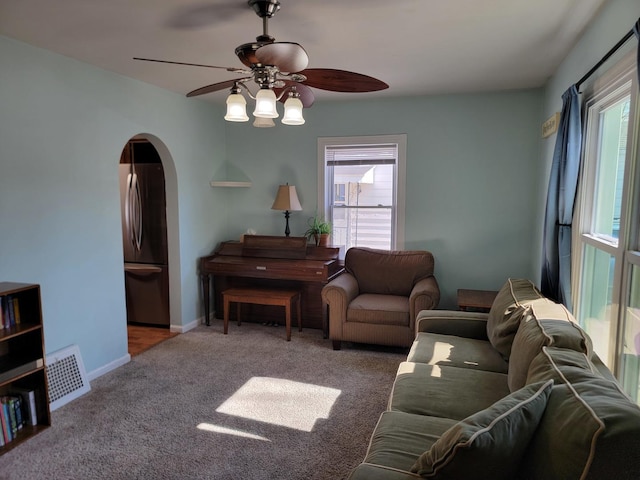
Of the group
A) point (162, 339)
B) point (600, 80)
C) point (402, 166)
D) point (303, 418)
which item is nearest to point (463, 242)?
point (402, 166)

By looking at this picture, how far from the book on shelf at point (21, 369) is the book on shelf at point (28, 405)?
17 centimetres

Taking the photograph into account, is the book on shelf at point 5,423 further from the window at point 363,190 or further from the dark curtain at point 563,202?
the dark curtain at point 563,202

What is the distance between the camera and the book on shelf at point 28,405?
2.63m

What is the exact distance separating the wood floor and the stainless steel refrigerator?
0.32 ft

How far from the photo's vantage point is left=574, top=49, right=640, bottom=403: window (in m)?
1.91

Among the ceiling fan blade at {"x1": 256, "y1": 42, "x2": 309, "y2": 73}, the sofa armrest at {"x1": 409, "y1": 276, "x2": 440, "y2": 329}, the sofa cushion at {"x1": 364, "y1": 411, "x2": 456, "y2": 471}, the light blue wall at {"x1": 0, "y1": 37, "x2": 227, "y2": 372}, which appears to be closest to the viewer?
the sofa cushion at {"x1": 364, "y1": 411, "x2": 456, "y2": 471}

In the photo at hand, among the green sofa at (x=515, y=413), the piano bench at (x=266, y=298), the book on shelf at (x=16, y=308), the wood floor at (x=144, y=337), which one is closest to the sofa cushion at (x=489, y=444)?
the green sofa at (x=515, y=413)

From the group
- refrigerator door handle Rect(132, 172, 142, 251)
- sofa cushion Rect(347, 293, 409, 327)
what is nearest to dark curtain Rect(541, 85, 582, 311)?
sofa cushion Rect(347, 293, 409, 327)

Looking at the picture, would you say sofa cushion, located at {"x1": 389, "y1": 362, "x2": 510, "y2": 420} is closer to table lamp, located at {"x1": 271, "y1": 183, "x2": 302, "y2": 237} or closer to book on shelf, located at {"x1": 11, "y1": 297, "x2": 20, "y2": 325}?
book on shelf, located at {"x1": 11, "y1": 297, "x2": 20, "y2": 325}

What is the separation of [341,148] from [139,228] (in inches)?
91.2

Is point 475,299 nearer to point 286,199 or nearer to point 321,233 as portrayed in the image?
point 321,233

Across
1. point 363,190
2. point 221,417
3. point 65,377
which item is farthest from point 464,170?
point 65,377

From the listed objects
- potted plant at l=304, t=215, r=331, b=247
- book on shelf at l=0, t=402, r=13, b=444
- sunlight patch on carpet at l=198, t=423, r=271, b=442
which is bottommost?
sunlight patch on carpet at l=198, t=423, r=271, b=442

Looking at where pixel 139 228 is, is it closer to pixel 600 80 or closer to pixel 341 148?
pixel 341 148
